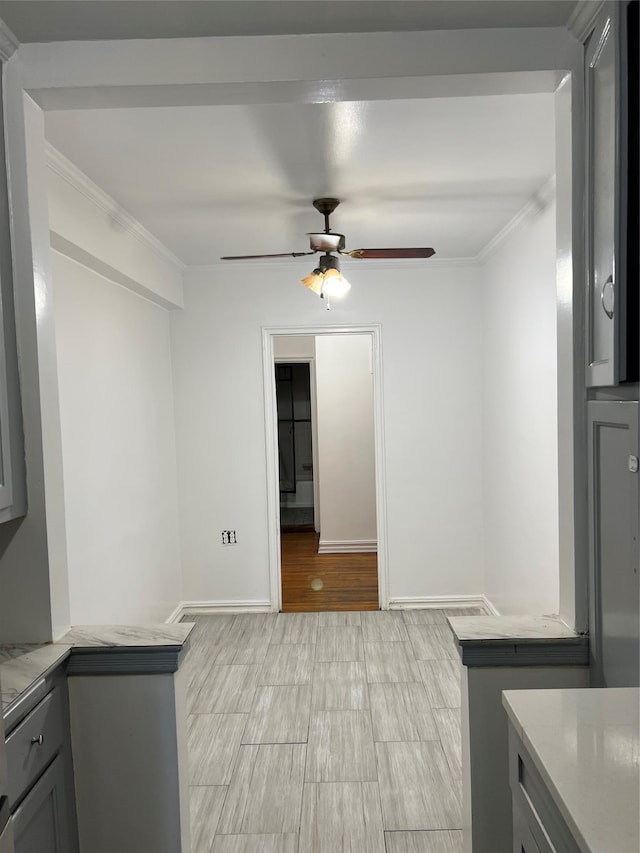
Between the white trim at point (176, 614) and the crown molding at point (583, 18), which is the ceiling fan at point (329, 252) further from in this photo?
the white trim at point (176, 614)

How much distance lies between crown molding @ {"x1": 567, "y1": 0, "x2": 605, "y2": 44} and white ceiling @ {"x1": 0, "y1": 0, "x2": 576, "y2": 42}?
2cm

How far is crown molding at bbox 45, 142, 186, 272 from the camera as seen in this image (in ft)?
8.36

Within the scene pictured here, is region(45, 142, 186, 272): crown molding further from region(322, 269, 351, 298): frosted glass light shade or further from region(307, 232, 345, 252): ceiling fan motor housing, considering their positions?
region(322, 269, 351, 298): frosted glass light shade

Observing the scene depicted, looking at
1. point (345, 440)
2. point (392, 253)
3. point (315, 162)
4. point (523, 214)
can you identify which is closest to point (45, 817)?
point (315, 162)

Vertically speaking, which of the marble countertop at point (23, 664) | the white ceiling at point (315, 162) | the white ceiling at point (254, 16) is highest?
the white ceiling at point (315, 162)

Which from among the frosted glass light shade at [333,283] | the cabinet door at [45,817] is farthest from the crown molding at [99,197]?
the cabinet door at [45,817]

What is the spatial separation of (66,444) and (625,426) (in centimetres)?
232

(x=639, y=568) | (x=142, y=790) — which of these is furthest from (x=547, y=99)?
(x=142, y=790)

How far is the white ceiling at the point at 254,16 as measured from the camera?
1609mm

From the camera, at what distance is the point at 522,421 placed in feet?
12.2

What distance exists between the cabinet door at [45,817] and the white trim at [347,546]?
4750mm

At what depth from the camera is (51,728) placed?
1.72 m

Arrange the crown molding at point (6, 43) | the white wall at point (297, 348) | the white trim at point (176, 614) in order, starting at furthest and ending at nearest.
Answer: the white wall at point (297, 348)
the white trim at point (176, 614)
the crown molding at point (6, 43)

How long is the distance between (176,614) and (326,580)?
1437 millimetres
